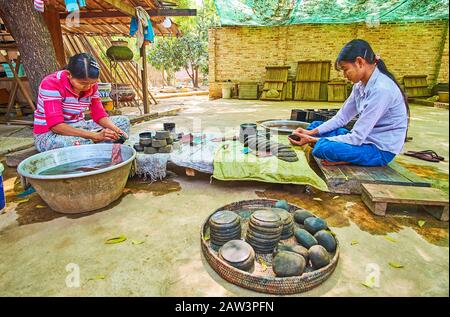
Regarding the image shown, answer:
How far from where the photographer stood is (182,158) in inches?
113

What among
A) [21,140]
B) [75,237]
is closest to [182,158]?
[75,237]

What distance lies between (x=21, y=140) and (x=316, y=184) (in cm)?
457

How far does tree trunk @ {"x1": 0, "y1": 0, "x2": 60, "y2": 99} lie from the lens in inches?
143

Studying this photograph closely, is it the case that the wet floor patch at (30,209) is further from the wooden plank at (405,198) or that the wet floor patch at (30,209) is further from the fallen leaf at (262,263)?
the wooden plank at (405,198)

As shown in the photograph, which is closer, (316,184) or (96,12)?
(316,184)

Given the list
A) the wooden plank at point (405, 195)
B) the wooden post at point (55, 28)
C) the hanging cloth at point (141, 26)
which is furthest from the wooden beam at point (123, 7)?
the wooden plank at point (405, 195)

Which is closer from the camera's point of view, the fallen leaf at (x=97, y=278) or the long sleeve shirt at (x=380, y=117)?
the fallen leaf at (x=97, y=278)

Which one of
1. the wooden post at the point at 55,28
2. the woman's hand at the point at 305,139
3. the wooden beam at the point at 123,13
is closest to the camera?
the woman's hand at the point at 305,139

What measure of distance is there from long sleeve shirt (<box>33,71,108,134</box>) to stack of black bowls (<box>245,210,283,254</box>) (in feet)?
6.84

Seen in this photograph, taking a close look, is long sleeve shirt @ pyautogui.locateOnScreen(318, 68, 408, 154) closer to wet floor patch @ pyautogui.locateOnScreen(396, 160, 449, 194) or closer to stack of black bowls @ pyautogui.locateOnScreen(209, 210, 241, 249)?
wet floor patch @ pyautogui.locateOnScreen(396, 160, 449, 194)

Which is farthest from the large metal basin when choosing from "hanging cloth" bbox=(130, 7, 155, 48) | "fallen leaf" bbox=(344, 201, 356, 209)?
"hanging cloth" bbox=(130, 7, 155, 48)

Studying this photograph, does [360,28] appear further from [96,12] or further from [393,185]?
[393,185]

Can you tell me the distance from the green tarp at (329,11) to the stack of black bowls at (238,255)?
906 cm

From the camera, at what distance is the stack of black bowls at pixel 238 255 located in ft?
4.83
